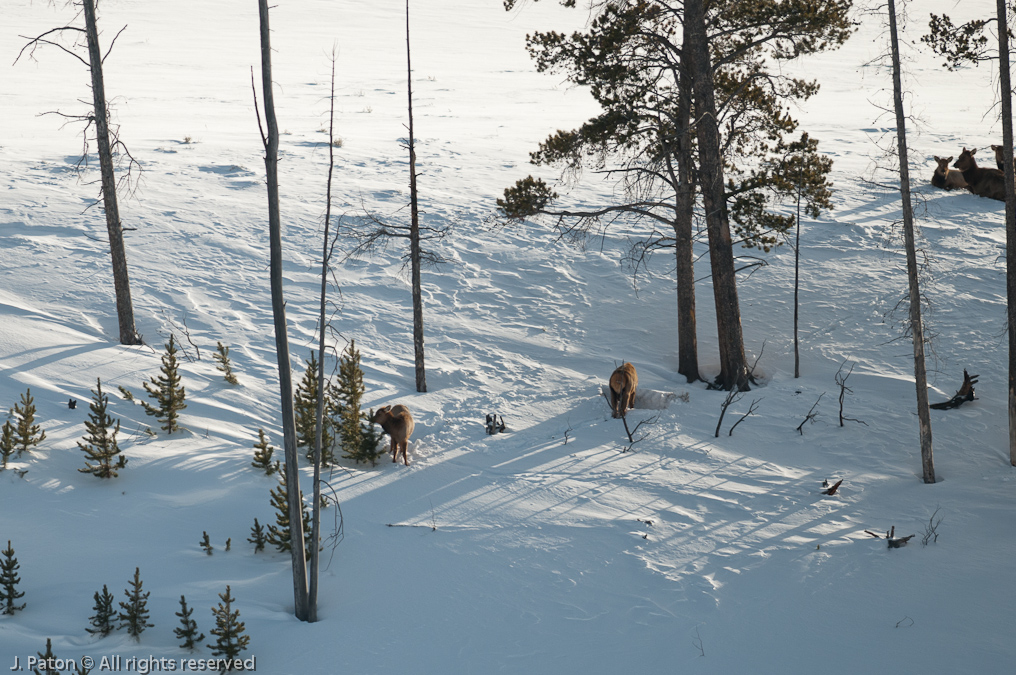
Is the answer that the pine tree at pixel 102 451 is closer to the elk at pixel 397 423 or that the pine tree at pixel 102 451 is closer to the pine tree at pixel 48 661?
the pine tree at pixel 48 661

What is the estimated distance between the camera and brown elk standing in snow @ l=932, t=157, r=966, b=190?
75.6 ft

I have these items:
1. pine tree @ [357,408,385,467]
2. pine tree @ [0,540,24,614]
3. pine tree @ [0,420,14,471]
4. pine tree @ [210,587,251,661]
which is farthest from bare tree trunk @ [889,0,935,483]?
pine tree @ [0,420,14,471]

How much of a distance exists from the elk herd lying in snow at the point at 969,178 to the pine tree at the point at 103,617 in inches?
979

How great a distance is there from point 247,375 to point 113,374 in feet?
6.61

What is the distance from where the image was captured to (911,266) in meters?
10.1

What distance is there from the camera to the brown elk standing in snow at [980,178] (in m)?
22.5

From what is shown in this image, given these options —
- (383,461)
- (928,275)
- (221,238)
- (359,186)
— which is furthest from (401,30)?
(383,461)

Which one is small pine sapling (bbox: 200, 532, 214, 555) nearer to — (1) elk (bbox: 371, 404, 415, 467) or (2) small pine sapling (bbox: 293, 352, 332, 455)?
(2) small pine sapling (bbox: 293, 352, 332, 455)

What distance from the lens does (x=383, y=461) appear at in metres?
10.6

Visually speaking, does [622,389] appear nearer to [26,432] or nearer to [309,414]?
[309,414]

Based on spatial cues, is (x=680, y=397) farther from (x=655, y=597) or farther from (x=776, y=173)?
(x=655, y=597)

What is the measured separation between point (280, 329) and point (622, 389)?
23.6 feet

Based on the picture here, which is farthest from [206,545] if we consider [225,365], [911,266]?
[911,266]

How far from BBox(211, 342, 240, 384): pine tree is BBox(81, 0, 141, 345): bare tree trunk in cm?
166
